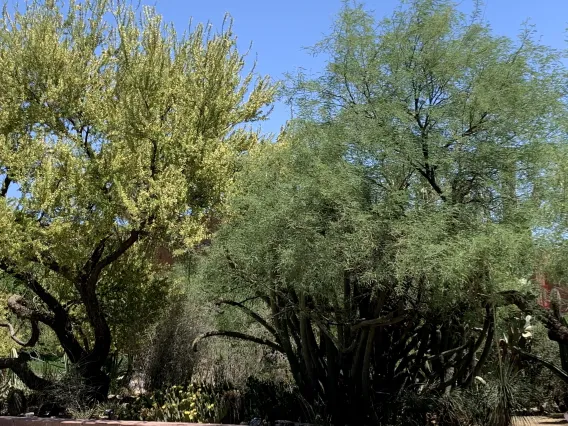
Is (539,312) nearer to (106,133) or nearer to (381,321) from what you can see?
(381,321)

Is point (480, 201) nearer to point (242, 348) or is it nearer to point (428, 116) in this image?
point (428, 116)

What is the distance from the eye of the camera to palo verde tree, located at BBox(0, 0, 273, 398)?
12.9 meters

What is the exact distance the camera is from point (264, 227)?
1047cm

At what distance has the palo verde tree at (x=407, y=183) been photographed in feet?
30.0

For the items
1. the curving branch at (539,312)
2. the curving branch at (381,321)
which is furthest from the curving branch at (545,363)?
the curving branch at (381,321)

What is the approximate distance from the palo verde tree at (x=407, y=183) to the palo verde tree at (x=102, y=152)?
7.70 ft

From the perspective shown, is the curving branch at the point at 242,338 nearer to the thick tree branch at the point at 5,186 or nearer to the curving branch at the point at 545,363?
the curving branch at the point at 545,363

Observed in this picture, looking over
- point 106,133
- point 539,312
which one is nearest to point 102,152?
point 106,133

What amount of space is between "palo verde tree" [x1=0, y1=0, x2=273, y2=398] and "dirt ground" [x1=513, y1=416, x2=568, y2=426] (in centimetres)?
657

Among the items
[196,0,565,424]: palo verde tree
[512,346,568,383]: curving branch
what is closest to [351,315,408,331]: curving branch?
[196,0,565,424]: palo verde tree

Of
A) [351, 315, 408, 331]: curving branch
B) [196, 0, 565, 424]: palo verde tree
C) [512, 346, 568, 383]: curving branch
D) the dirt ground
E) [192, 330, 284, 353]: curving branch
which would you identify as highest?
[196, 0, 565, 424]: palo verde tree

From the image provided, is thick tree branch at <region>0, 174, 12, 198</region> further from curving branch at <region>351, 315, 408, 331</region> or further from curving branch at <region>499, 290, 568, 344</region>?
curving branch at <region>499, 290, 568, 344</region>

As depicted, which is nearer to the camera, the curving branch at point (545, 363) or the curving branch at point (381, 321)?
the curving branch at point (381, 321)

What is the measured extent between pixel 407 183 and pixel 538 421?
6.46m
